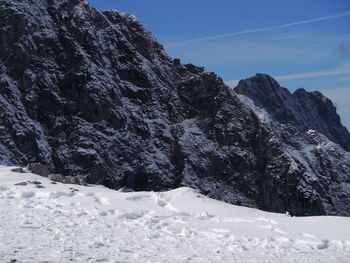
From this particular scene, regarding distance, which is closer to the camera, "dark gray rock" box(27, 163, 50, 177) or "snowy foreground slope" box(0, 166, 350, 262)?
"snowy foreground slope" box(0, 166, 350, 262)

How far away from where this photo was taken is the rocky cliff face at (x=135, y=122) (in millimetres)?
111688

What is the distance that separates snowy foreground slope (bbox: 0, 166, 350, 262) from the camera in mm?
11172

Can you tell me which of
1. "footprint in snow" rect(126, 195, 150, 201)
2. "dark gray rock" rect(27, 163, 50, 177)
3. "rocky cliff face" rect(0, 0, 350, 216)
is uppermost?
"rocky cliff face" rect(0, 0, 350, 216)

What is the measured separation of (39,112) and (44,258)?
110201mm

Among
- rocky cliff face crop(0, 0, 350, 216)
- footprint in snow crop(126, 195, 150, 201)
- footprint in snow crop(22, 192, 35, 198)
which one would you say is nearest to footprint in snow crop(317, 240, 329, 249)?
footprint in snow crop(126, 195, 150, 201)

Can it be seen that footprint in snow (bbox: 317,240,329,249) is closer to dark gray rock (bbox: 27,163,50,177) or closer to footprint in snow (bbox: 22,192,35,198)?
footprint in snow (bbox: 22,192,35,198)

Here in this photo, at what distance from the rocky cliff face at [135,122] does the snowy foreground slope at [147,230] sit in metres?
83.4

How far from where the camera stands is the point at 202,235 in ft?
45.7

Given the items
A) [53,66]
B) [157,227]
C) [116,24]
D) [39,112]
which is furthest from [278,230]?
Answer: [116,24]

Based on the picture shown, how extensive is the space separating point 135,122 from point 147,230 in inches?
4669

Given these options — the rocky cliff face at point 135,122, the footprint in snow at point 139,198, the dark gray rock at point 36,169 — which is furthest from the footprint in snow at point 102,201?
the rocky cliff face at point 135,122

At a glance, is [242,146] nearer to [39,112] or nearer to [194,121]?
[194,121]

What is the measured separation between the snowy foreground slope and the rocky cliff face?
83423 mm

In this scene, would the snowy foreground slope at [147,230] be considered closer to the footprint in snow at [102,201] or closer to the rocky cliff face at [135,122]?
the footprint in snow at [102,201]
